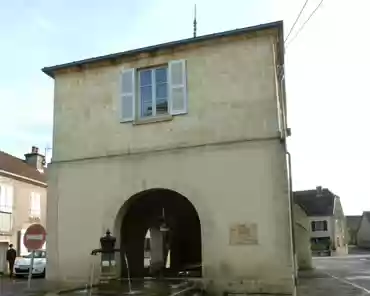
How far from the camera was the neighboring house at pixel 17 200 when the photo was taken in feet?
86.5

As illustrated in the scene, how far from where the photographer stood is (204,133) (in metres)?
13.0

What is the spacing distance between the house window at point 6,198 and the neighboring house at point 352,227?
253 feet

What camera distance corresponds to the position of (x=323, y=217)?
6631cm

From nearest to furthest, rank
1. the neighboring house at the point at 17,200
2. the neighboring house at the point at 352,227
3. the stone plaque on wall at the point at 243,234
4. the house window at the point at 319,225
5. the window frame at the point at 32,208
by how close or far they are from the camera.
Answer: the stone plaque on wall at the point at 243,234 < the neighboring house at the point at 17,200 < the window frame at the point at 32,208 < the house window at the point at 319,225 < the neighboring house at the point at 352,227

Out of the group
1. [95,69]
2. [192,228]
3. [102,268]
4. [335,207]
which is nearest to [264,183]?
[102,268]

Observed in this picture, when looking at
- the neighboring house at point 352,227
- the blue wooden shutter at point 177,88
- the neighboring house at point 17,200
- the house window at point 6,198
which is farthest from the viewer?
the neighboring house at point 352,227

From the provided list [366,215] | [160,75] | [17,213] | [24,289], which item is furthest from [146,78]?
[366,215]

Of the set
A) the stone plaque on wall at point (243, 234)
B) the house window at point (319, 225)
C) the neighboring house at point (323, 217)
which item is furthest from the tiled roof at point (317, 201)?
the stone plaque on wall at point (243, 234)

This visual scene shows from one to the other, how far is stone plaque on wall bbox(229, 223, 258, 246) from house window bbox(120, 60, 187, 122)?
3366 mm

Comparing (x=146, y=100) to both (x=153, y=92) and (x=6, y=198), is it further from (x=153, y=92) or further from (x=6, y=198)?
(x=6, y=198)

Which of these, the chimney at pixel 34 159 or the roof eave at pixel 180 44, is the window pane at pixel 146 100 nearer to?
the roof eave at pixel 180 44

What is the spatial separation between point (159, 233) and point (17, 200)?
1021cm

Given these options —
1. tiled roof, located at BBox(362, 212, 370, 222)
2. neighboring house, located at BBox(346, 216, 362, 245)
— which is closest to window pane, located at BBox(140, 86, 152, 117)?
tiled roof, located at BBox(362, 212, 370, 222)

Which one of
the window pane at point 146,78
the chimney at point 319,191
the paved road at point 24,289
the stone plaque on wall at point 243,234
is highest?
the chimney at point 319,191
